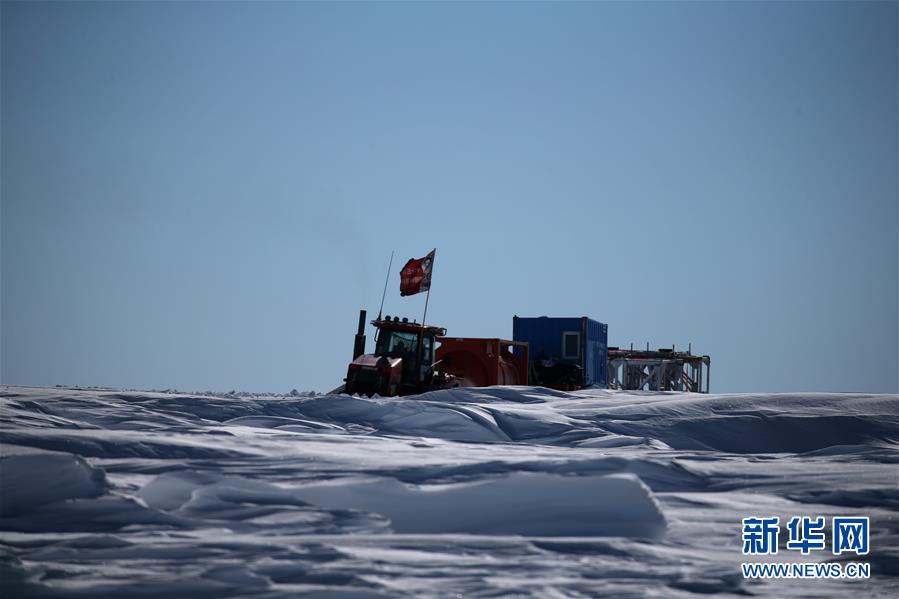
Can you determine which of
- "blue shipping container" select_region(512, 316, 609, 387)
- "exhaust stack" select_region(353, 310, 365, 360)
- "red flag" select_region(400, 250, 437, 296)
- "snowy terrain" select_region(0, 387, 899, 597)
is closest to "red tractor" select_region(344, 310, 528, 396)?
"exhaust stack" select_region(353, 310, 365, 360)

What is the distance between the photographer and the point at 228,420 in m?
7.80

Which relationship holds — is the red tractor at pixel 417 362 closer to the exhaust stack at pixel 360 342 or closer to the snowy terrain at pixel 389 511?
the exhaust stack at pixel 360 342

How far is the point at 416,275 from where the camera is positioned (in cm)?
1587

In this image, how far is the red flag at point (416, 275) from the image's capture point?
1574 cm

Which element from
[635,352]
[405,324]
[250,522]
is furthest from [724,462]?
[635,352]

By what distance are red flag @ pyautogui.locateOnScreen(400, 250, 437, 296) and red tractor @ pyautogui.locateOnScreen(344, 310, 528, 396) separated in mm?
1078

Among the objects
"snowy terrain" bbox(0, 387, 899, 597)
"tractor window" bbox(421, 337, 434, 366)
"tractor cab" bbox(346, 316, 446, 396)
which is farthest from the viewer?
"tractor window" bbox(421, 337, 434, 366)

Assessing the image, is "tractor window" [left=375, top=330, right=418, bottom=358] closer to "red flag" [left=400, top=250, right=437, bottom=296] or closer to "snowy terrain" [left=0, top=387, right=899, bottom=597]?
"red flag" [left=400, top=250, right=437, bottom=296]

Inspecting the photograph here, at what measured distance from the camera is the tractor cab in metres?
13.8

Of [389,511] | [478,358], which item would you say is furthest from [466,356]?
[389,511]

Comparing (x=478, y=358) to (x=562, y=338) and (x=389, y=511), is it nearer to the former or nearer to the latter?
(x=562, y=338)

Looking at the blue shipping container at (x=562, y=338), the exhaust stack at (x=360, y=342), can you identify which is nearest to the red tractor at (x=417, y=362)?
the exhaust stack at (x=360, y=342)

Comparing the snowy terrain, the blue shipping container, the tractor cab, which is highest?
the blue shipping container

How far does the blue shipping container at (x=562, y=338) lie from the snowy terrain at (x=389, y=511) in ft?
44.4
